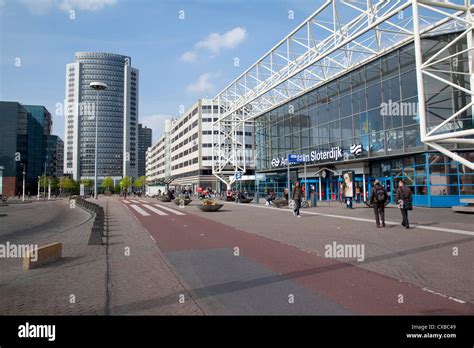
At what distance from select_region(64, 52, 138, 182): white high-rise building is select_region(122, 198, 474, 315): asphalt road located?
5303 inches

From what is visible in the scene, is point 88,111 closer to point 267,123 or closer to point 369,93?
point 267,123

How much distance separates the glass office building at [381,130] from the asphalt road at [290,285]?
62.9ft

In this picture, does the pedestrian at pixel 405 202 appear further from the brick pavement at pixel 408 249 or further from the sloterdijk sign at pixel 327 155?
the sloterdijk sign at pixel 327 155

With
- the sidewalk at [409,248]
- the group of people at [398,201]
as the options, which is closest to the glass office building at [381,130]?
the sidewalk at [409,248]

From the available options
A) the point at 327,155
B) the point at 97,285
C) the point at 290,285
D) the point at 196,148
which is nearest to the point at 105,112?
the point at 196,148

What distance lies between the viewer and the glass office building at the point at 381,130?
24.1m

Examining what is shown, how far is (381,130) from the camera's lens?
2842cm

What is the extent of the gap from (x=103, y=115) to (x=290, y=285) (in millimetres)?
152153

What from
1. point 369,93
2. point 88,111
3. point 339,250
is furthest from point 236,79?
point 88,111

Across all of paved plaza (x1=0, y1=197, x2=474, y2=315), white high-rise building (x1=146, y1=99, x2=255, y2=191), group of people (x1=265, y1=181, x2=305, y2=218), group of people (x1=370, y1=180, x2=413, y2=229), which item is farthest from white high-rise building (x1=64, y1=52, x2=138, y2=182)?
paved plaza (x1=0, y1=197, x2=474, y2=315)

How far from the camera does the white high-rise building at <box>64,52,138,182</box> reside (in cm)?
13588

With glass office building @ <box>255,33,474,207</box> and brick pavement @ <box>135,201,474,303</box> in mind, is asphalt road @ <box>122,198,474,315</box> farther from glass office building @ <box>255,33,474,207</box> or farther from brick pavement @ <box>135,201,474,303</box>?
glass office building @ <box>255,33,474,207</box>

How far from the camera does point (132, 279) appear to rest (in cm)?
643

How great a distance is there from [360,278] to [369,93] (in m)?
26.9
